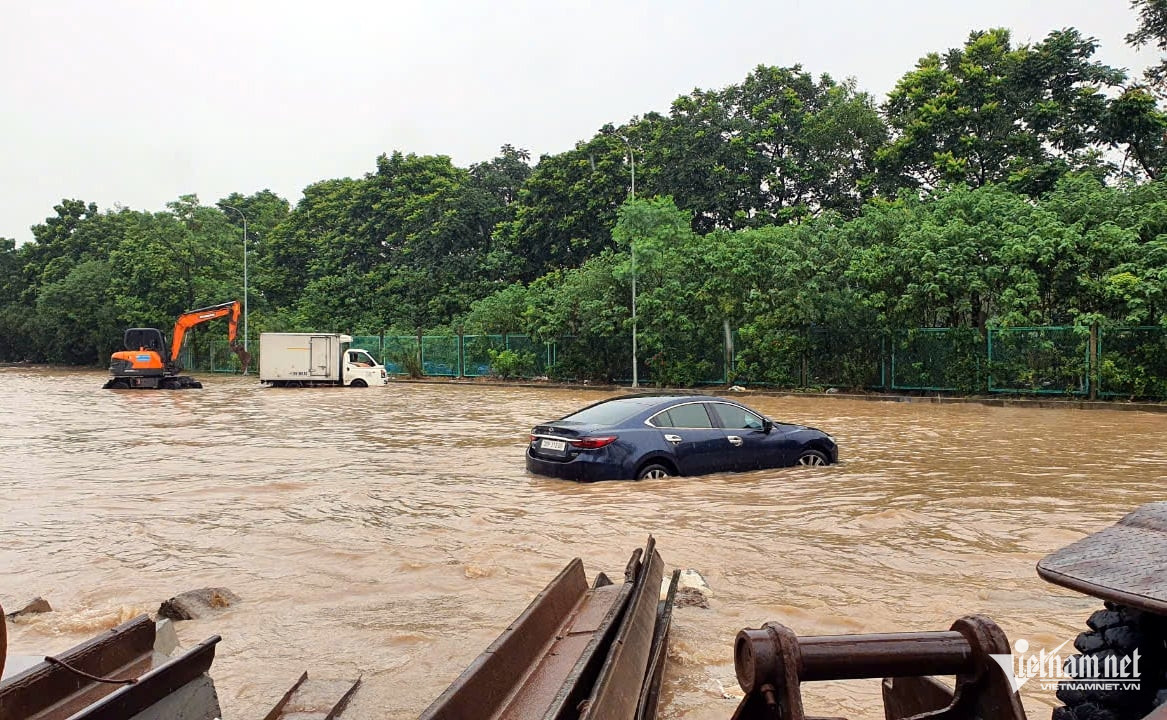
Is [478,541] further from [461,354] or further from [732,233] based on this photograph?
[461,354]

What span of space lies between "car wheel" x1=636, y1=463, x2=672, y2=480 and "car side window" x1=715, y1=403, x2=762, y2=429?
1.17 m

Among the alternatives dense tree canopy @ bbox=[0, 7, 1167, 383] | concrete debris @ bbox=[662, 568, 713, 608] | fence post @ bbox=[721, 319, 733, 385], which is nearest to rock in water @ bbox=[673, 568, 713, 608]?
concrete debris @ bbox=[662, 568, 713, 608]

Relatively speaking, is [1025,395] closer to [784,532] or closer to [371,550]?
[784,532]

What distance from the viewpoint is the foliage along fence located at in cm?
2488

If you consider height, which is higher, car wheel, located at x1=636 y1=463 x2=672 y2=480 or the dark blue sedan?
the dark blue sedan

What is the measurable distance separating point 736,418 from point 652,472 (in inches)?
63.6

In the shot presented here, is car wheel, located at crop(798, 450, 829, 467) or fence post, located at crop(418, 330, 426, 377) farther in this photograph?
fence post, located at crop(418, 330, 426, 377)

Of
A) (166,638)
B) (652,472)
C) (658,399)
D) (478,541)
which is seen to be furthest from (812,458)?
(166,638)

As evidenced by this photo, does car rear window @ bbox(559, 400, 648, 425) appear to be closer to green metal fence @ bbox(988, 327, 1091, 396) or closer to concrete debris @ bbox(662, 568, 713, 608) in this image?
concrete debris @ bbox(662, 568, 713, 608)

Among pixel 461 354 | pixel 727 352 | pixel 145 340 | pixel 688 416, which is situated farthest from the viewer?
pixel 461 354

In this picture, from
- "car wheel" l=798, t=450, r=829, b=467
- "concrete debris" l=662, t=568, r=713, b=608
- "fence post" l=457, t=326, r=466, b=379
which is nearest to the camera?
"concrete debris" l=662, t=568, r=713, b=608

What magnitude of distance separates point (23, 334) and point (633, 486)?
85809 millimetres

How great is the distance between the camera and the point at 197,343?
6347 cm

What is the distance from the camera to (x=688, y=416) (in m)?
12.0
